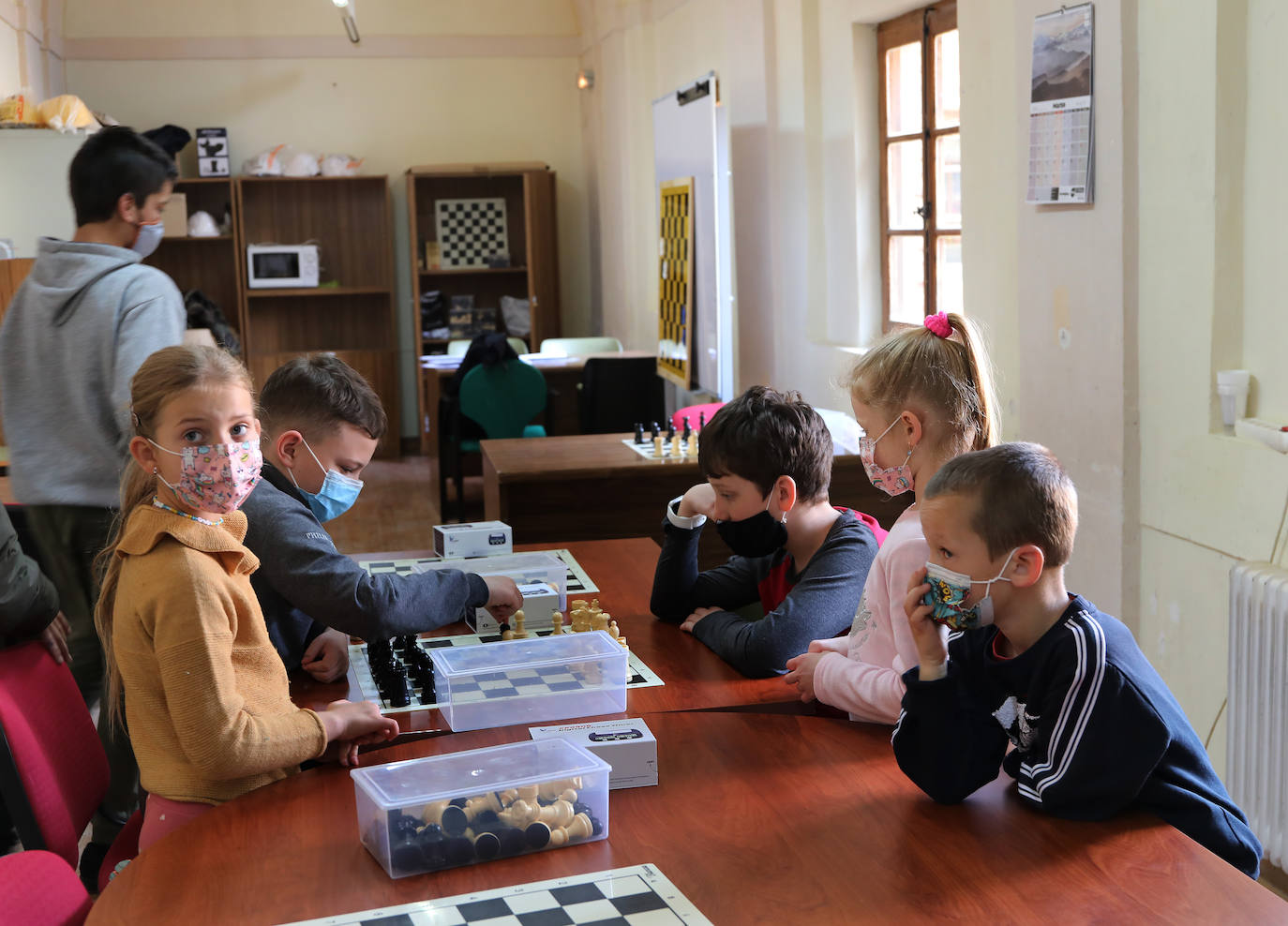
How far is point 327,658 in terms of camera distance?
6.84 feet

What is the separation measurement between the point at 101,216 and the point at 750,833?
2225 millimetres

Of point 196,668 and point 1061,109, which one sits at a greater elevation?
point 1061,109

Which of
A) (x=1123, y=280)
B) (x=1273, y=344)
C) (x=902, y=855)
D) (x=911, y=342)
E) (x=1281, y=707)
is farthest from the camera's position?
(x=1123, y=280)


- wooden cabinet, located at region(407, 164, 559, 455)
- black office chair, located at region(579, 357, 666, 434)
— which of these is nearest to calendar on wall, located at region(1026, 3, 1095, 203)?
black office chair, located at region(579, 357, 666, 434)

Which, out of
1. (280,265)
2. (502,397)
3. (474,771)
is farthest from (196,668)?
(280,265)

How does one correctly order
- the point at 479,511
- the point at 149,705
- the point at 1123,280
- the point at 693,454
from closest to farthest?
the point at 149,705 → the point at 1123,280 → the point at 693,454 → the point at 479,511

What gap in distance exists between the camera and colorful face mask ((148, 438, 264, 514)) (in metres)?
1.70

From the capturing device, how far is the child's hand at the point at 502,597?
7.55 feet

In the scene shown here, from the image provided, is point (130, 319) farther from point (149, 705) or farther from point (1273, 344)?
point (1273, 344)

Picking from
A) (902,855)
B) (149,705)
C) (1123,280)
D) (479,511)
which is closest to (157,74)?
(479,511)

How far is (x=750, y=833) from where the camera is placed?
1431 mm

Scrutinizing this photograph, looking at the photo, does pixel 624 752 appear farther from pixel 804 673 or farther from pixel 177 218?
pixel 177 218

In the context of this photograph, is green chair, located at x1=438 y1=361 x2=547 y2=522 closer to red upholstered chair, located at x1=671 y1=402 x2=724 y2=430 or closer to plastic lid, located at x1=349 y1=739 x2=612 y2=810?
red upholstered chair, located at x1=671 y1=402 x2=724 y2=430

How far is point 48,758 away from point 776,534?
4.14 ft
